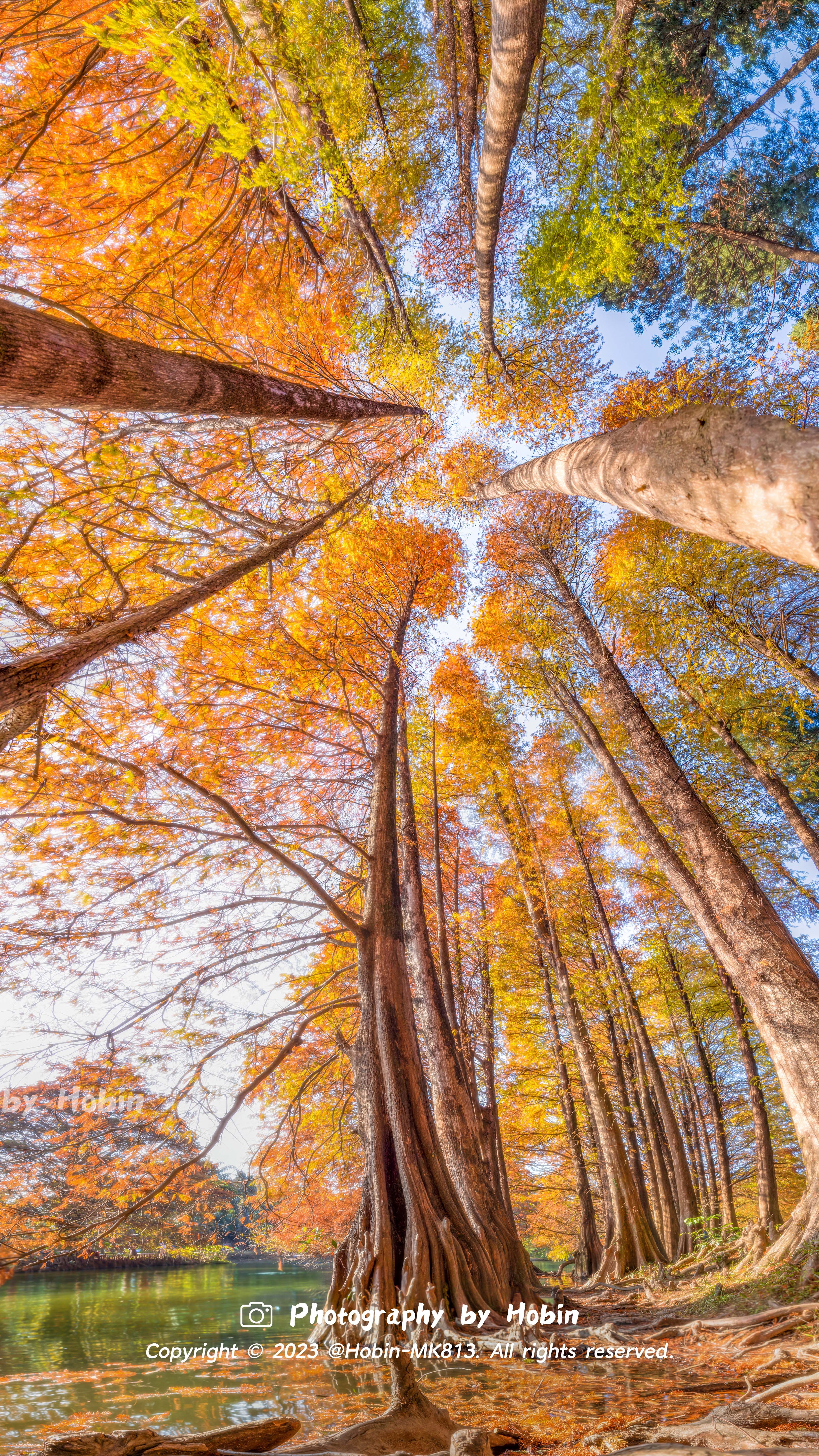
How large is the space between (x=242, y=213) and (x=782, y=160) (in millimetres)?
8356

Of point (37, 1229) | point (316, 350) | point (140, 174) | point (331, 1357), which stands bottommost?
point (331, 1357)

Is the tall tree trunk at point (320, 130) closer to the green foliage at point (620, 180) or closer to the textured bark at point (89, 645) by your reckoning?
the green foliage at point (620, 180)

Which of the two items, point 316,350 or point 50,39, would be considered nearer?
point 50,39

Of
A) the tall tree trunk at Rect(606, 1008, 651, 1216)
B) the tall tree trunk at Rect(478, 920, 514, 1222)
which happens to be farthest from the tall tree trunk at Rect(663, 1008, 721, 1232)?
the tall tree trunk at Rect(478, 920, 514, 1222)

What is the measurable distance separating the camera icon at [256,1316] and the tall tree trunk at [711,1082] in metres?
8.08

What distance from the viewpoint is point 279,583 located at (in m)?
6.80

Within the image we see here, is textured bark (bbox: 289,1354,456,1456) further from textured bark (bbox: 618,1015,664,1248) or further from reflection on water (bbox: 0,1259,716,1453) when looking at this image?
textured bark (bbox: 618,1015,664,1248)

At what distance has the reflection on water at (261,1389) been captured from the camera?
99.6 inches

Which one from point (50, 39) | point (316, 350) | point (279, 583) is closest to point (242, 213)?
point (316, 350)

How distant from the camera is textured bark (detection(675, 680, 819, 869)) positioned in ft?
28.6

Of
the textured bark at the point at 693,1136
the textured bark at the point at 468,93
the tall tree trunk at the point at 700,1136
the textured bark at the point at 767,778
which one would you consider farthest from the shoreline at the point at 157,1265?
the textured bark at the point at 468,93

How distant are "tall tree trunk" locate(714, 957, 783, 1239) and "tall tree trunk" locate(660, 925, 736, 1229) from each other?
4.41 ft

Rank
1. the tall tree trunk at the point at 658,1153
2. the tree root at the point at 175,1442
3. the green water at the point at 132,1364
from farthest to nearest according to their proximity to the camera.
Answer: the tall tree trunk at the point at 658,1153
the green water at the point at 132,1364
the tree root at the point at 175,1442

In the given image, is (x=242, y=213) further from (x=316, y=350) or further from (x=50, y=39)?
(x=50, y=39)
